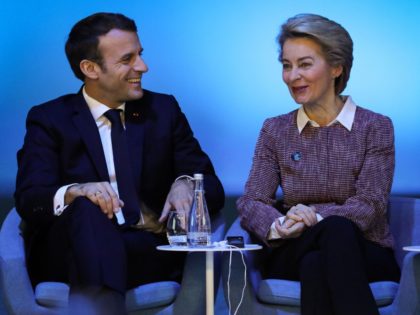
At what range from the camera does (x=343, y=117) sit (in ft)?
11.6

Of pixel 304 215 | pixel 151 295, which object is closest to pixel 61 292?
pixel 151 295

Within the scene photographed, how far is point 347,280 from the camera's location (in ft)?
9.69

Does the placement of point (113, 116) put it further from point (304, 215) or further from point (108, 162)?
point (304, 215)

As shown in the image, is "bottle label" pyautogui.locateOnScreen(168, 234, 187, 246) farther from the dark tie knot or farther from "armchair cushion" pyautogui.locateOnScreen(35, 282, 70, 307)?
the dark tie knot

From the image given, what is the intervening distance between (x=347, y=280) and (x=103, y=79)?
4.23 ft

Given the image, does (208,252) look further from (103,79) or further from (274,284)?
(103,79)

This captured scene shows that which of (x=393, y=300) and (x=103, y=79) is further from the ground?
(x=103, y=79)

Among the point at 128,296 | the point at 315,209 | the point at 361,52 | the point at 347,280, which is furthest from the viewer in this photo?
the point at 361,52

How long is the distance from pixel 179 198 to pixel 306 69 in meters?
0.68

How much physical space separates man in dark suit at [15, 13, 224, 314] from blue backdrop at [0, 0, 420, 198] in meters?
0.82

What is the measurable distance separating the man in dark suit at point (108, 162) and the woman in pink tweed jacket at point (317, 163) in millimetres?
245

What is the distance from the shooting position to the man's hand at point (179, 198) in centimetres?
334

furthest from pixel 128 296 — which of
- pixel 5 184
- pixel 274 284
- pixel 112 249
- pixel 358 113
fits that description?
pixel 5 184

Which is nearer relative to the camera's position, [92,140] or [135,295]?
[135,295]
